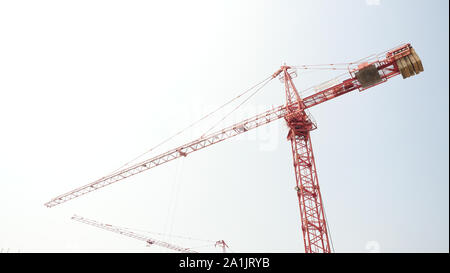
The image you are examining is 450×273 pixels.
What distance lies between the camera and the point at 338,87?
24250 millimetres

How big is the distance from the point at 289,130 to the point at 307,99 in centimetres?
412

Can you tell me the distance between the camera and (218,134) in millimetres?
30859
